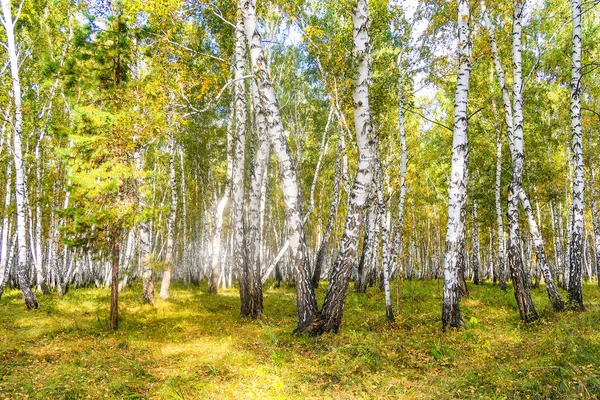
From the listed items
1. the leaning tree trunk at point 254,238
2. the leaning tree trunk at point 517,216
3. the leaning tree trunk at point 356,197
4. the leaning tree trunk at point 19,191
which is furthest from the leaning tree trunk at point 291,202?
the leaning tree trunk at point 19,191

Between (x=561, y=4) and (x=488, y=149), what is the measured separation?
8.22m

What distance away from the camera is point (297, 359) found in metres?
6.57

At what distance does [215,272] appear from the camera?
18031 mm

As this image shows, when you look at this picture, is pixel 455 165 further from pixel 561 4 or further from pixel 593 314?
pixel 561 4

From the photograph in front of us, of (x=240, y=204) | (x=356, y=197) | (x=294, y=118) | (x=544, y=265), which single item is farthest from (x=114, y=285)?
(x=294, y=118)

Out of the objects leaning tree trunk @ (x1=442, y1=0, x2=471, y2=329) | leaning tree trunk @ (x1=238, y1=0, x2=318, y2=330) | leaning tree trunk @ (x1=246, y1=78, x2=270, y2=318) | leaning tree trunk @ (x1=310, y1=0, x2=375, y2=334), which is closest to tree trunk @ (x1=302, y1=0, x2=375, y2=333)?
leaning tree trunk @ (x1=310, y1=0, x2=375, y2=334)

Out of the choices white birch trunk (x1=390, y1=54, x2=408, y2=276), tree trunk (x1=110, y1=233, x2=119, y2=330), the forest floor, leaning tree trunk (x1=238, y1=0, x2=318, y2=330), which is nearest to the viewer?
the forest floor

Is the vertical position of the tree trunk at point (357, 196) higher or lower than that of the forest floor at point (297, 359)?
higher

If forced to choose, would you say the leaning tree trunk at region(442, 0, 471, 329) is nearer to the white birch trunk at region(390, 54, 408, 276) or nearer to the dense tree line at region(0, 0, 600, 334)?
the dense tree line at region(0, 0, 600, 334)

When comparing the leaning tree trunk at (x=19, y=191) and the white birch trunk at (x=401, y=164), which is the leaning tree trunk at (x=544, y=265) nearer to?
the white birch trunk at (x=401, y=164)

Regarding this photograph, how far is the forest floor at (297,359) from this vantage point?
5176 mm

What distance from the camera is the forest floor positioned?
17.0ft

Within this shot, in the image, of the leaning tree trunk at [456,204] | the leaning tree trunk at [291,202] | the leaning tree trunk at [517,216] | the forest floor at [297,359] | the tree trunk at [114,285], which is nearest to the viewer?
the forest floor at [297,359]

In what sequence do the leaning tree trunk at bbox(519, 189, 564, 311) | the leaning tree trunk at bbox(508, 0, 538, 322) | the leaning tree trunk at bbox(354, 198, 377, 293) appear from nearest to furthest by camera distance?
the leaning tree trunk at bbox(508, 0, 538, 322) < the leaning tree trunk at bbox(519, 189, 564, 311) < the leaning tree trunk at bbox(354, 198, 377, 293)
